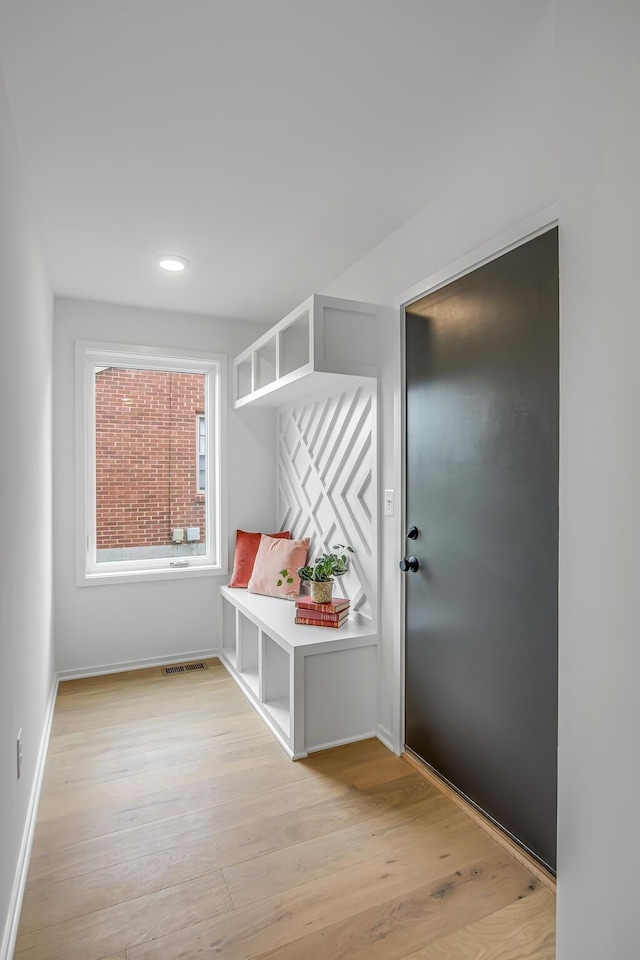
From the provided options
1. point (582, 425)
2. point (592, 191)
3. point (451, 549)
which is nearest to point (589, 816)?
point (582, 425)

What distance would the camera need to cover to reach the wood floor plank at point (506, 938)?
1.42m

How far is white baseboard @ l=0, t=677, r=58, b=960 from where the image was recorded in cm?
142

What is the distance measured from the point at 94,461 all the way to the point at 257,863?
263cm

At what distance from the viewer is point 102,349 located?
136 inches

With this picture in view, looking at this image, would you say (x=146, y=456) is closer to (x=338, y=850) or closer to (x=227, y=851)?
(x=227, y=851)

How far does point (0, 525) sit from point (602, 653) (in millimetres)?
1585

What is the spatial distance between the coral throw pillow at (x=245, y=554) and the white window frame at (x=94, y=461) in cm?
16

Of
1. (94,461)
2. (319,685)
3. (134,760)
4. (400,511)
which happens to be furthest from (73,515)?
(400,511)

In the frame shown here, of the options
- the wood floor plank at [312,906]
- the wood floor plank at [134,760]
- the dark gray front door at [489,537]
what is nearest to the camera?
the wood floor plank at [312,906]

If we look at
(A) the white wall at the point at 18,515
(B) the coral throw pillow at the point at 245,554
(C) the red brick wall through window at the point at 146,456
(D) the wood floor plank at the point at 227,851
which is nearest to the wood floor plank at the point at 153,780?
(A) the white wall at the point at 18,515

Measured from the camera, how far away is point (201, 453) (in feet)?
12.8

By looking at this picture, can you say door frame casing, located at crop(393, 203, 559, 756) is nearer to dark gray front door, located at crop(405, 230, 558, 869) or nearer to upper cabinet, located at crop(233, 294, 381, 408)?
dark gray front door, located at crop(405, 230, 558, 869)

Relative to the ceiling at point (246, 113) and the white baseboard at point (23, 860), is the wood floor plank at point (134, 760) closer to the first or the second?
the white baseboard at point (23, 860)

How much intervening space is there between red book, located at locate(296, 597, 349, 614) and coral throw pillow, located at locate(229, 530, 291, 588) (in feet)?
3.01
